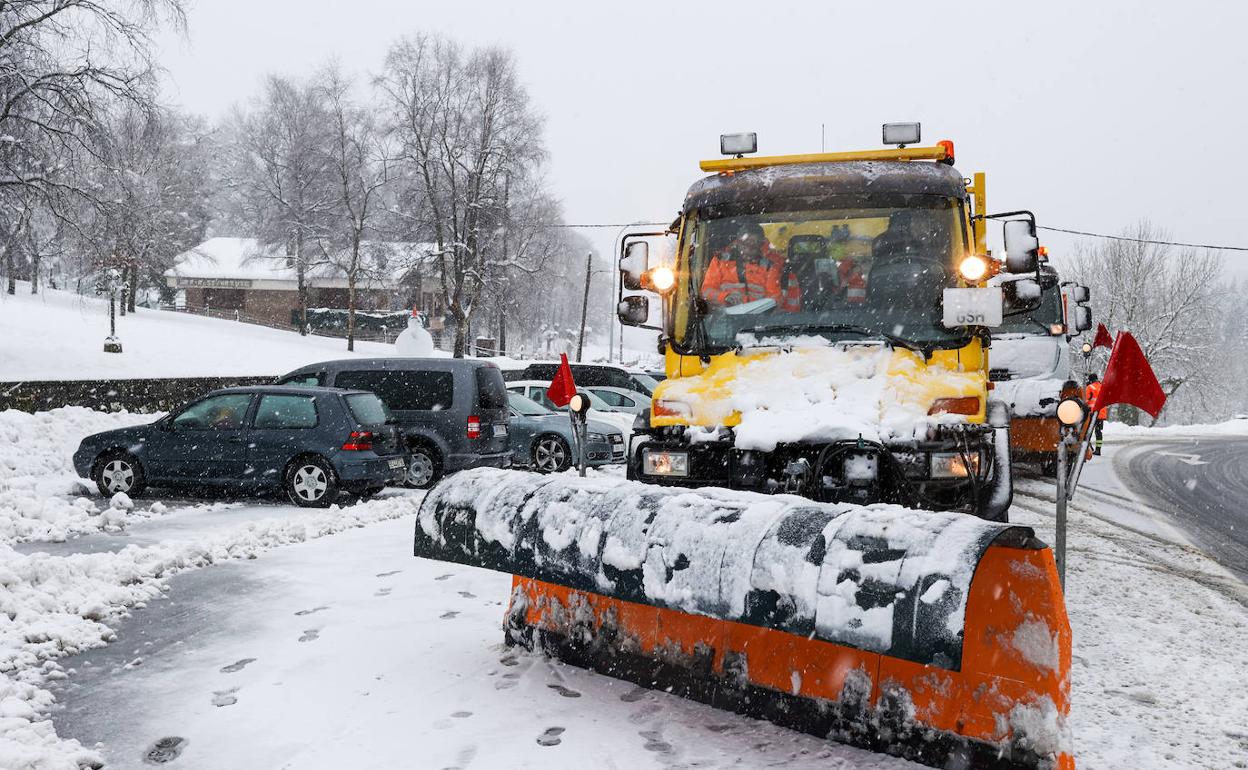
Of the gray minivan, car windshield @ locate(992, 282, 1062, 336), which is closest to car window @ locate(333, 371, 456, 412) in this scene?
the gray minivan

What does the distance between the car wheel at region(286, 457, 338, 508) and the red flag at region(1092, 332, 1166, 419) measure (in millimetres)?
8610

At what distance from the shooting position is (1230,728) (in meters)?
4.19

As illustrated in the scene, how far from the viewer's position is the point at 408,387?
1366 cm

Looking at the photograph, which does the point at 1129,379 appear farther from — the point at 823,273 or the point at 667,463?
the point at 667,463

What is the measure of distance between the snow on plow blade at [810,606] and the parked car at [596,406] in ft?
40.0

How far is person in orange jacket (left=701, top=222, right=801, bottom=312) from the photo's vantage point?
620 centimetres

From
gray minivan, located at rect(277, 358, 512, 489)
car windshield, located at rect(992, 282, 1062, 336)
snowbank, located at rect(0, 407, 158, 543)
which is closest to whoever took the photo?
snowbank, located at rect(0, 407, 158, 543)

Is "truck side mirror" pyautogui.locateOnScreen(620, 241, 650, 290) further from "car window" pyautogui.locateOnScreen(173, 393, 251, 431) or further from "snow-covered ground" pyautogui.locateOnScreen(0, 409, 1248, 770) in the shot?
"car window" pyautogui.locateOnScreen(173, 393, 251, 431)

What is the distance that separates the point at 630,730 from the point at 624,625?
632 mm

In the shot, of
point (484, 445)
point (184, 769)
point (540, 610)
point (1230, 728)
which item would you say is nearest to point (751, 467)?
point (540, 610)

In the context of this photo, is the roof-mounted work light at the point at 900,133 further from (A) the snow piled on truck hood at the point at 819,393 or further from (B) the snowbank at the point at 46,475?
(B) the snowbank at the point at 46,475

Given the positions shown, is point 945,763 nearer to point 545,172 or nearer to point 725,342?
point 725,342

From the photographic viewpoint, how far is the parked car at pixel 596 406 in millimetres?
17359

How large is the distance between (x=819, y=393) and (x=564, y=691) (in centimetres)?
215
